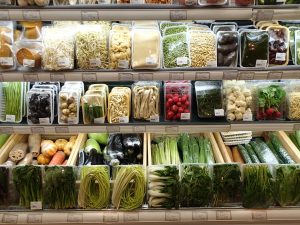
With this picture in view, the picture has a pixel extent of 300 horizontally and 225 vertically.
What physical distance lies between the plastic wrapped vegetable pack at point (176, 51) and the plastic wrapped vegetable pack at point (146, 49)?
77mm

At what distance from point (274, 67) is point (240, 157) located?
2.88ft

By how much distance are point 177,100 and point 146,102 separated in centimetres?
22

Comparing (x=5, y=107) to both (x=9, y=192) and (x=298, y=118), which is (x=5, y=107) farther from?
(x=298, y=118)

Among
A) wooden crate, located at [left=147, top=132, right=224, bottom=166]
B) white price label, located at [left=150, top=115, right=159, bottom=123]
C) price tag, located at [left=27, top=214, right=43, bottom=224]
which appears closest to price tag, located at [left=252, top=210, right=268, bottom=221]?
wooden crate, located at [left=147, top=132, right=224, bottom=166]

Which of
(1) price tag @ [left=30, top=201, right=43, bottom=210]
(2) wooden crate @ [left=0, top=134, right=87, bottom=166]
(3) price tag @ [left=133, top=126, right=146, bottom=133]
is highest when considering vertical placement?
(3) price tag @ [left=133, top=126, right=146, bottom=133]

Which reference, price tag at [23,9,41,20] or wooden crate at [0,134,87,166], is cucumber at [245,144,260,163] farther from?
price tag at [23,9,41,20]

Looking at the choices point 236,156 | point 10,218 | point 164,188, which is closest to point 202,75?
point 164,188

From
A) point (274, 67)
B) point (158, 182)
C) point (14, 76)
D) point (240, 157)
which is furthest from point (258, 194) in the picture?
point (14, 76)

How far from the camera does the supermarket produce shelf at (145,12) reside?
7.97 feet

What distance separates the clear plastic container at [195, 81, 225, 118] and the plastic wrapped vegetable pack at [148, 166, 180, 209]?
0.45 m

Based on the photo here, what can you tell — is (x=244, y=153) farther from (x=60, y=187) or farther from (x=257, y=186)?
(x=60, y=187)

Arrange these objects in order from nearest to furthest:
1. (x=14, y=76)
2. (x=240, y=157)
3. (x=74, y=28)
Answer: (x=14, y=76)
(x=74, y=28)
(x=240, y=157)

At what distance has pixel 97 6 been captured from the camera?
2.46 metres

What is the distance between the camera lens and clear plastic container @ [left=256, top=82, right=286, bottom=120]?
9.29 ft
